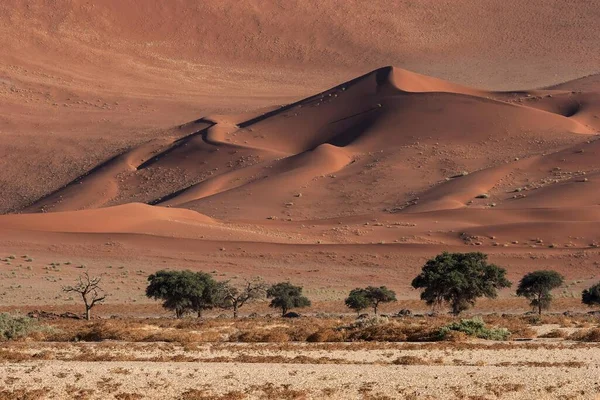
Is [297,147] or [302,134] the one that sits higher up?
[302,134]

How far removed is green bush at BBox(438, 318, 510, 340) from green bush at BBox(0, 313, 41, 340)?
9.74m

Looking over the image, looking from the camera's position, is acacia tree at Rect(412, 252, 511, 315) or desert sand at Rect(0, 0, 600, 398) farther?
desert sand at Rect(0, 0, 600, 398)

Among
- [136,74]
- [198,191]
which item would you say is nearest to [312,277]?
[198,191]

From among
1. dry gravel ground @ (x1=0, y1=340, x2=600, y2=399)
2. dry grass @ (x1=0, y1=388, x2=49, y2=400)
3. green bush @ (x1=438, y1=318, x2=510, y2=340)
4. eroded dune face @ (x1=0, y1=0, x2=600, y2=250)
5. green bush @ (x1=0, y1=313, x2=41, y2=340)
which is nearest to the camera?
dry grass @ (x1=0, y1=388, x2=49, y2=400)

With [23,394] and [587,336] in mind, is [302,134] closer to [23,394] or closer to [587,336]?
[587,336]

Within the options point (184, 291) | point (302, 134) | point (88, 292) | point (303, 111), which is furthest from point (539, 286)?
point (303, 111)

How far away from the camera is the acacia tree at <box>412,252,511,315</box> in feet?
136

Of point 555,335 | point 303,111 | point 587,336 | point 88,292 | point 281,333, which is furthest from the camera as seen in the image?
point 303,111

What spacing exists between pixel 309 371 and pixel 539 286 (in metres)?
24.7

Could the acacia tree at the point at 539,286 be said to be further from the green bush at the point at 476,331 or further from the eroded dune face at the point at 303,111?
the eroded dune face at the point at 303,111

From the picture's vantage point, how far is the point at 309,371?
832 inches

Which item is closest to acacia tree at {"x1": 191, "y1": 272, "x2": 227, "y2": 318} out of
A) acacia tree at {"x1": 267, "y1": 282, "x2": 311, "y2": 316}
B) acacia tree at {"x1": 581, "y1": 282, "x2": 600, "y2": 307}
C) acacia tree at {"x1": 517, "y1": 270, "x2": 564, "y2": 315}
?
acacia tree at {"x1": 267, "y1": 282, "x2": 311, "y2": 316}

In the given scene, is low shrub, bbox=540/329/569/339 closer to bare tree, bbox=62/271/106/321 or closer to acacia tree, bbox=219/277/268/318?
acacia tree, bbox=219/277/268/318

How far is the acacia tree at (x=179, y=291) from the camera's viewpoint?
42.5 m
